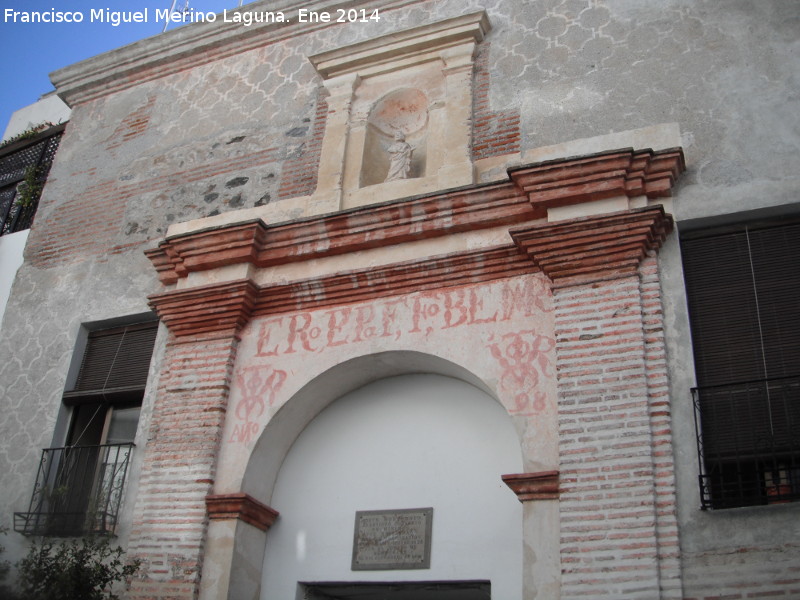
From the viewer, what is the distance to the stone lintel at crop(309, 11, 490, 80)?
8.27 meters

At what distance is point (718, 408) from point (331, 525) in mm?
2859

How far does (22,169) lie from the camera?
10594mm

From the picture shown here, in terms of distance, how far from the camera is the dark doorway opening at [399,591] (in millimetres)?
6461

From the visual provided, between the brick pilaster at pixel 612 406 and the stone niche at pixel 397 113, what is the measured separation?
4.77 ft

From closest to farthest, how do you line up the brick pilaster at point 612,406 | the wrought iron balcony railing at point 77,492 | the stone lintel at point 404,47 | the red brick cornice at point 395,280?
the brick pilaster at point 612,406 < the red brick cornice at point 395,280 < the wrought iron balcony railing at point 77,492 < the stone lintel at point 404,47

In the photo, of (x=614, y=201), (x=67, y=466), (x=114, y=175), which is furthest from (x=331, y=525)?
(x=114, y=175)

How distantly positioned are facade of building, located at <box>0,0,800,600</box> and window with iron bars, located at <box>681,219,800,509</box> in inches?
0.8

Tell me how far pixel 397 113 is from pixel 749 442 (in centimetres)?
432

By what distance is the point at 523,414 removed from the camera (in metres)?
6.31

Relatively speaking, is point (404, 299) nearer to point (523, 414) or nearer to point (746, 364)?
point (523, 414)

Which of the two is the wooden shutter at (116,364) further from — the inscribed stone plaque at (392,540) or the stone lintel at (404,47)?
the stone lintel at (404,47)

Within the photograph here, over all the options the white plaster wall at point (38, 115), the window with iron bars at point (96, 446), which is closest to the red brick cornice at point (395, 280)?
the window with iron bars at point (96, 446)

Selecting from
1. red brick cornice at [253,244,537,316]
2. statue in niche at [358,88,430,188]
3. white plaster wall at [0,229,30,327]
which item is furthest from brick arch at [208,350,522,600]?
white plaster wall at [0,229,30,327]

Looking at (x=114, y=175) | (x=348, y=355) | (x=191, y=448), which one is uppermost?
(x=114, y=175)
